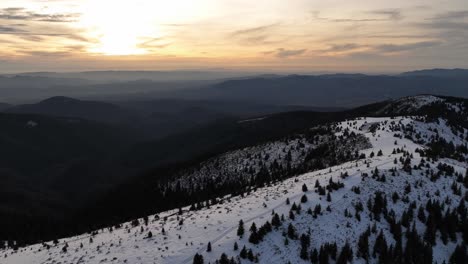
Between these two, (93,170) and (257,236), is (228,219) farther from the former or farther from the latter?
(93,170)

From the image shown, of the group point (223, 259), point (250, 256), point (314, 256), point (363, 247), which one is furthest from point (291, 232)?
point (223, 259)

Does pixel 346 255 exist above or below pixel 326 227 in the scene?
below

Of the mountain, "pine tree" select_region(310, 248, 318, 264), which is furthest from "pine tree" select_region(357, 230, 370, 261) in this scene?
"pine tree" select_region(310, 248, 318, 264)

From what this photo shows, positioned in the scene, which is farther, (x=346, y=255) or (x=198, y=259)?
(x=346, y=255)

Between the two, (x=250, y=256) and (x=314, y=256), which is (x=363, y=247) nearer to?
(x=314, y=256)

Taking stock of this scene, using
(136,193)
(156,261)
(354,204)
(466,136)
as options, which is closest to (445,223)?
(354,204)

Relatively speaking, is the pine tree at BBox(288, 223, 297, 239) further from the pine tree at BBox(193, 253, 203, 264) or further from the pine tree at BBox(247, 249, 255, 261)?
the pine tree at BBox(193, 253, 203, 264)

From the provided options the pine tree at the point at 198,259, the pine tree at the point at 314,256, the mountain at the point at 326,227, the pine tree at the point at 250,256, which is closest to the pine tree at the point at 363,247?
the mountain at the point at 326,227

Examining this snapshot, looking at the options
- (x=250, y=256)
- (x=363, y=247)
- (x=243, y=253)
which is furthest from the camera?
(x=363, y=247)

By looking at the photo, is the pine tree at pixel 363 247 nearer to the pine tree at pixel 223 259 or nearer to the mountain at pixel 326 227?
the mountain at pixel 326 227
